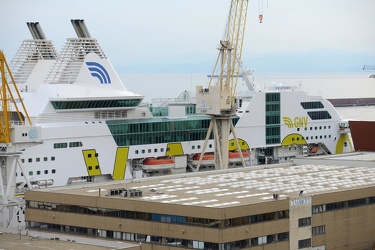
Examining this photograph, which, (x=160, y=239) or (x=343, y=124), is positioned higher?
(x=343, y=124)

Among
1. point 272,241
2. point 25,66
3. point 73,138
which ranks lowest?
point 272,241

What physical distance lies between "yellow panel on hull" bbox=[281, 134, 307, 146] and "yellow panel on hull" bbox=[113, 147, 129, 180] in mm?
18505

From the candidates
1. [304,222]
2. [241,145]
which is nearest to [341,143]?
[241,145]

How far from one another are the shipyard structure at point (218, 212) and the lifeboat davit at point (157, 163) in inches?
768

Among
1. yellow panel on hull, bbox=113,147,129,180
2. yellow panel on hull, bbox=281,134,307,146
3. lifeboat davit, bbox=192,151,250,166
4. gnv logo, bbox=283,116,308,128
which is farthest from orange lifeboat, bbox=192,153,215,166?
gnv logo, bbox=283,116,308,128

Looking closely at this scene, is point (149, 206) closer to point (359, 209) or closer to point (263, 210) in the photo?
point (263, 210)

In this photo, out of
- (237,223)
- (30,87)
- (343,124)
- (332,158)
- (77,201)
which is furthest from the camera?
(343,124)

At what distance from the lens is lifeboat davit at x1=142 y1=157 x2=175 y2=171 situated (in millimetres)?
87250

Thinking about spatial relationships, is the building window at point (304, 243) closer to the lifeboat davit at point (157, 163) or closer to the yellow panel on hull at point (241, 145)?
the lifeboat davit at point (157, 163)

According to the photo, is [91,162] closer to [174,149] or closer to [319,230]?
[174,149]

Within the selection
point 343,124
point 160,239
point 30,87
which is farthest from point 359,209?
point 343,124

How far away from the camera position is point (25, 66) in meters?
90.1

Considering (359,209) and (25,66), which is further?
(25,66)

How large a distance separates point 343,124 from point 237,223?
5057 cm
